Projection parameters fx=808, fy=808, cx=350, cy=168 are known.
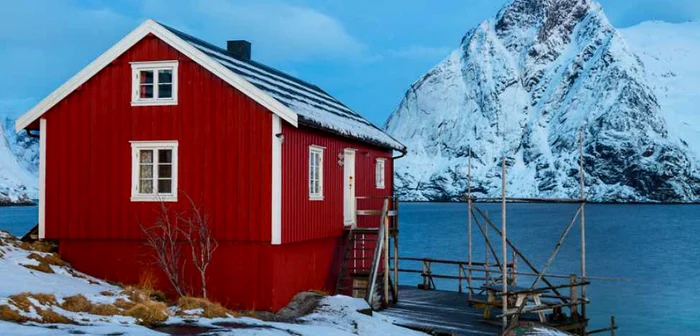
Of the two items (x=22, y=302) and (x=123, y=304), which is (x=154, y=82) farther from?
(x=22, y=302)

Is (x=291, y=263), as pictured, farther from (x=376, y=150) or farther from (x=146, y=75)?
(x=376, y=150)

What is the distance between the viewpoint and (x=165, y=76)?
1980 centimetres

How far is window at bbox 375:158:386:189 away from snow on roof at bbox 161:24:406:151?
2.61ft

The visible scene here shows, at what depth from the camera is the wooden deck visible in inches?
757

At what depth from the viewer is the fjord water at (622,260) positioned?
38.6 meters

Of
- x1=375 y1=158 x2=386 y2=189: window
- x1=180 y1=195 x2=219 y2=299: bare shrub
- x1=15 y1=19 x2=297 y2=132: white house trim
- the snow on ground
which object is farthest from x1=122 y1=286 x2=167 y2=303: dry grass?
x1=375 y1=158 x2=386 y2=189: window

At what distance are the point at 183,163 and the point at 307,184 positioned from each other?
311 centimetres

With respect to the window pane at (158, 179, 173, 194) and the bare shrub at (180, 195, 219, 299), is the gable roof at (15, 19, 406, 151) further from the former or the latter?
the bare shrub at (180, 195, 219, 299)

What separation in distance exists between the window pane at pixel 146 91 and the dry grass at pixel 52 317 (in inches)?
302

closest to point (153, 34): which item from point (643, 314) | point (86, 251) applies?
point (86, 251)

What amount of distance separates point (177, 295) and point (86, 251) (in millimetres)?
2675

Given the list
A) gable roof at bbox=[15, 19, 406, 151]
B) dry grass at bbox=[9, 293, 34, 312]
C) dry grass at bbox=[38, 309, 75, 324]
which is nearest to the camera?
→ dry grass at bbox=[38, 309, 75, 324]

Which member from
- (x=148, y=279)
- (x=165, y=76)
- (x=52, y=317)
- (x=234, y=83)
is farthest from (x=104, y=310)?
(x=165, y=76)

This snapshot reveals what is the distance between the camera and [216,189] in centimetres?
1916
